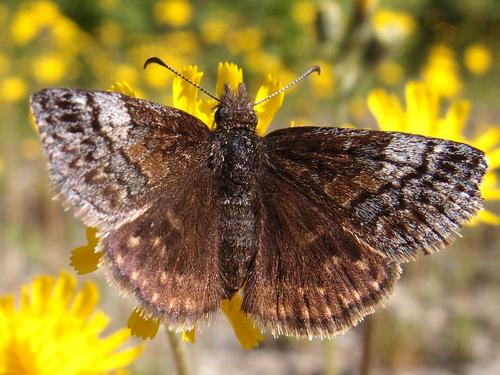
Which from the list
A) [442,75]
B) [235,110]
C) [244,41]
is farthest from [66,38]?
[235,110]

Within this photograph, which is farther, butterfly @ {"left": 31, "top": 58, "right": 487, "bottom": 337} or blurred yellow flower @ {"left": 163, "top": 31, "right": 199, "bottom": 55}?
blurred yellow flower @ {"left": 163, "top": 31, "right": 199, "bottom": 55}

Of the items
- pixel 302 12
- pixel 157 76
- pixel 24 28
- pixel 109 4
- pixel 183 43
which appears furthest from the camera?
pixel 109 4

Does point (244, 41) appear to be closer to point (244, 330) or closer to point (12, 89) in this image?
point (12, 89)

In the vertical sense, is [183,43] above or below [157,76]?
above

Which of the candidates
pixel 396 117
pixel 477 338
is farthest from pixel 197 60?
pixel 396 117

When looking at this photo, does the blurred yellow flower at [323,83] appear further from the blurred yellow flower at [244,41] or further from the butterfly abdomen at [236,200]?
the butterfly abdomen at [236,200]

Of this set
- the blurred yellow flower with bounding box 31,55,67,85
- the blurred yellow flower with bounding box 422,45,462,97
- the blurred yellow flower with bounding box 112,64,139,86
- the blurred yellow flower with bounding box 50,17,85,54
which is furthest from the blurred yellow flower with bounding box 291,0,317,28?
the blurred yellow flower with bounding box 31,55,67,85

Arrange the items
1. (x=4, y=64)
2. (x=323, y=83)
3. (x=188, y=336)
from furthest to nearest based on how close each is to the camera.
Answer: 1. (x=4, y=64)
2. (x=323, y=83)
3. (x=188, y=336)

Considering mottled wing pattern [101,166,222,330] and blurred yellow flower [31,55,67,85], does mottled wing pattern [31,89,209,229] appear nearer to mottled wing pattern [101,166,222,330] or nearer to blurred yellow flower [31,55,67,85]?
mottled wing pattern [101,166,222,330]
